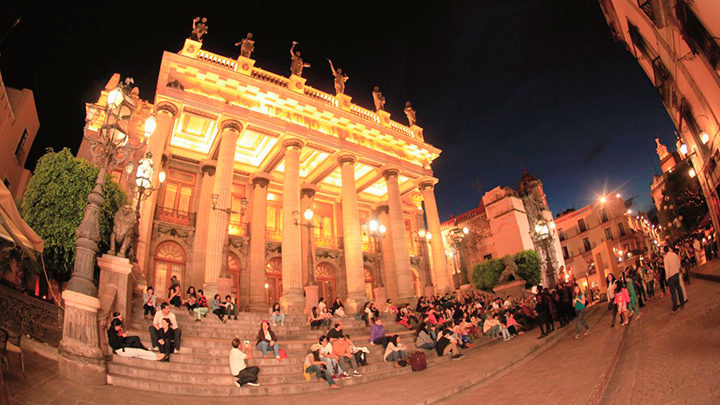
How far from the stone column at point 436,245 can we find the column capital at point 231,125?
40.4ft

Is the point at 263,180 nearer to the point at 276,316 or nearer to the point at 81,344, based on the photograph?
the point at 276,316

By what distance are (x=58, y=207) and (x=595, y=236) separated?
4645 cm

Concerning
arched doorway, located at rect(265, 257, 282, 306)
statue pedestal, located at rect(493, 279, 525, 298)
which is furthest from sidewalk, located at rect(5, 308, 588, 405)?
statue pedestal, located at rect(493, 279, 525, 298)

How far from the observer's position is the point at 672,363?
4762mm

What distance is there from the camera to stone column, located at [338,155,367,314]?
57.2 ft

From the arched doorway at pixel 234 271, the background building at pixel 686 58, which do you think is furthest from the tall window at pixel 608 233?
the arched doorway at pixel 234 271

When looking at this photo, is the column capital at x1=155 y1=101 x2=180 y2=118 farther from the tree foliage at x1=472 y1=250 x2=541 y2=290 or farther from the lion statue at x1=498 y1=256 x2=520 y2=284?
the tree foliage at x1=472 y1=250 x2=541 y2=290

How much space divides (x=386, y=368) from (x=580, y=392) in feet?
18.3

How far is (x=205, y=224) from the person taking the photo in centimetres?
1798

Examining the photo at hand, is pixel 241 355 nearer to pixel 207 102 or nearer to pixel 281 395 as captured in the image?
pixel 281 395

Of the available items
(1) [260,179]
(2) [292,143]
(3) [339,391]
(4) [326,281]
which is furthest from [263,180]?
Answer: (3) [339,391]

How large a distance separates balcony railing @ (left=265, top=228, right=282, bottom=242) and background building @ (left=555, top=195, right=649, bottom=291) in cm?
3278

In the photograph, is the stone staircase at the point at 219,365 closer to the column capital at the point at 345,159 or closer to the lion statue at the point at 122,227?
the lion statue at the point at 122,227

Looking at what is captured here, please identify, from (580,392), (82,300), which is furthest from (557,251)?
(82,300)
